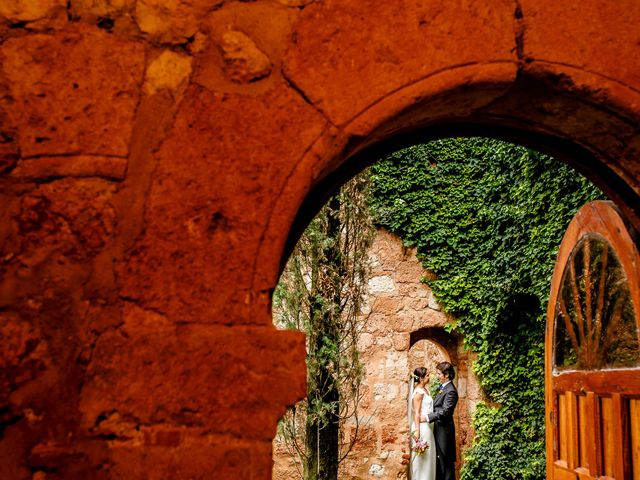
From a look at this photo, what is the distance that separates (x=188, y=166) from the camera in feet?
5.64

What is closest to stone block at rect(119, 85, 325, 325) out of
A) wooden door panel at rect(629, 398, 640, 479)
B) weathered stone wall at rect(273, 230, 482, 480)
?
wooden door panel at rect(629, 398, 640, 479)

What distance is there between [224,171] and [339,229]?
378 centimetres

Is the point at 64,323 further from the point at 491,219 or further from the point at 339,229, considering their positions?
the point at 491,219

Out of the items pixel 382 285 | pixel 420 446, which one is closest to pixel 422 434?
pixel 420 446

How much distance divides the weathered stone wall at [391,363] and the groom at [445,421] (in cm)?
86

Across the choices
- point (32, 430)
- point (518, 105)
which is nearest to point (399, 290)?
point (518, 105)

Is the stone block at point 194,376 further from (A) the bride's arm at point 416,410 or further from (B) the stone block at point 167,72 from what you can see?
(A) the bride's arm at point 416,410

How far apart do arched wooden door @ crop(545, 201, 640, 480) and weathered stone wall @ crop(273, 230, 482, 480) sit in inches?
177

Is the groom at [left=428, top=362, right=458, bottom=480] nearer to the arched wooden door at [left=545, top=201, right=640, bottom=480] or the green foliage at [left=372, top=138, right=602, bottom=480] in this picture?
the green foliage at [left=372, top=138, right=602, bottom=480]

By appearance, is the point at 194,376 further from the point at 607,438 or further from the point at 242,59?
the point at 607,438

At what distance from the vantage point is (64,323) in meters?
1.65

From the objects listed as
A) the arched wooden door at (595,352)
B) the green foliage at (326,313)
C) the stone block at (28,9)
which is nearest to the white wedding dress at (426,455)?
the green foliage at (326,313)

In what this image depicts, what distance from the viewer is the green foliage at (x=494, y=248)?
6.40 m

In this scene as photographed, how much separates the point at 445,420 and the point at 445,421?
0.05 ft
